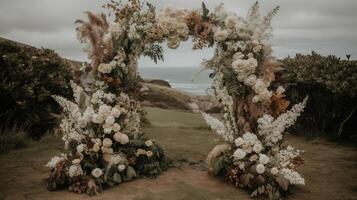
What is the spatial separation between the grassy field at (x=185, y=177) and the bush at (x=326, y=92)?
60cm

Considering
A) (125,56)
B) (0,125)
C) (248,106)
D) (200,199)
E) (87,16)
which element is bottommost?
(200,199)

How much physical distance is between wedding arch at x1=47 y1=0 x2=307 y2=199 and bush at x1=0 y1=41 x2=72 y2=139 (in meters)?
2.80

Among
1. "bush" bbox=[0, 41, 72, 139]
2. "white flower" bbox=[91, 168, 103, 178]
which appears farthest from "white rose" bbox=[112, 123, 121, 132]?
"bush" bbox=[0, 41, 72, 139]

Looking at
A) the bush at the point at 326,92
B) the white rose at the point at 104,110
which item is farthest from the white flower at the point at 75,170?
the bush at the point at 326,92

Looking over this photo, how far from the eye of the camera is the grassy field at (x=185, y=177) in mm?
6484

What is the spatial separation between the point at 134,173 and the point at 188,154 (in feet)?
7.08

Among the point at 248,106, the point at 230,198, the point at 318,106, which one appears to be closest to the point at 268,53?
Result: the point at 248,106

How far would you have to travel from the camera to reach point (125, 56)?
24.9 ft

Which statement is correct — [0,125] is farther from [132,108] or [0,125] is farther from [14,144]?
[132,108]

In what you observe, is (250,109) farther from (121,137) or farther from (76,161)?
(76,161)

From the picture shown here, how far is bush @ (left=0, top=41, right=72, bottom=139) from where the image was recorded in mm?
9828

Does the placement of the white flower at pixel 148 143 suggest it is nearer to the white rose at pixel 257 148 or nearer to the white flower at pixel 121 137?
the white flower at pixel 121 137

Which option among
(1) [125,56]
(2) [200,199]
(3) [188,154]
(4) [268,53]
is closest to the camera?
(2) [200,199]

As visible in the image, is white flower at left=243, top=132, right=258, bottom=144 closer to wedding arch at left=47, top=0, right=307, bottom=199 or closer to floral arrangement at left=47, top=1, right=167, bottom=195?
wedding arch at left=47, top=0, right=307, bottom=199
